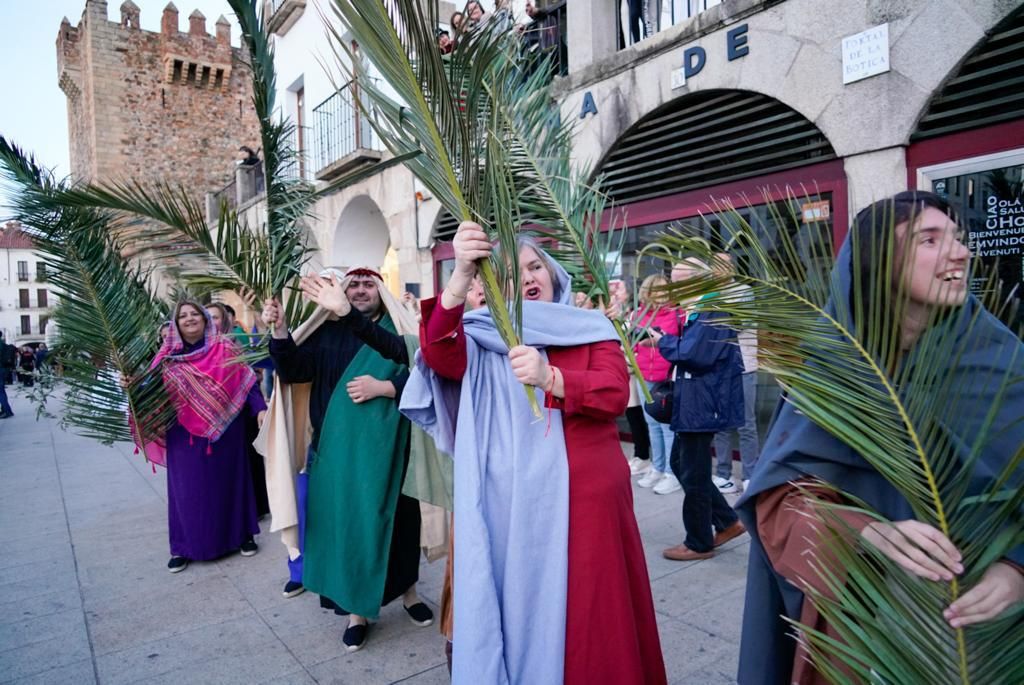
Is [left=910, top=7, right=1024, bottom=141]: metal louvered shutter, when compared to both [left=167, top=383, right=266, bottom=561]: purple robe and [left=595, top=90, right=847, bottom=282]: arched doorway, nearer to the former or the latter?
[left=595, top=90, right=847, bottom=282]: arched doorway

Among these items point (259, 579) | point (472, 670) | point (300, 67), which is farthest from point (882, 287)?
point (300, 67)

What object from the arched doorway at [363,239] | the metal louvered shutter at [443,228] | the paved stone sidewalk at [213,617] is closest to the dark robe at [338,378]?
the paved stone sidewalk at [213,617]

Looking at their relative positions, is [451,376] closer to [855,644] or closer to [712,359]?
[855,644]

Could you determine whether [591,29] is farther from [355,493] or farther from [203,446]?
[355,493]

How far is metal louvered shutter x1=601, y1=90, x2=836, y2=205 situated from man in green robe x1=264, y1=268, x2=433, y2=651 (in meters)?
3.17

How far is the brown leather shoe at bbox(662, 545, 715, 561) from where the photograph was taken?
3.91 meters

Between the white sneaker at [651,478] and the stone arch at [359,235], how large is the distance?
24.3 feet

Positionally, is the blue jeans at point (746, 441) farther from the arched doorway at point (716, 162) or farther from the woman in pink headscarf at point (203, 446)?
the woman in pink headscarf at point (203, 446)

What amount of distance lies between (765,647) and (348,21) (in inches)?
66.7

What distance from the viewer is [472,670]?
189 cm

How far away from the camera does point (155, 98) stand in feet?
78.7

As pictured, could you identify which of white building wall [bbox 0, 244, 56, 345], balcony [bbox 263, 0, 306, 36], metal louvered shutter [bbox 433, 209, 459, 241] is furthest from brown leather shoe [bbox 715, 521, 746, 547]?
white building wall [bbox 0, 244, 56, 345]

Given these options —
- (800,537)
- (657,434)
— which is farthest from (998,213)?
(800,537)

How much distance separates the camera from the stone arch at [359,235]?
1182cm
